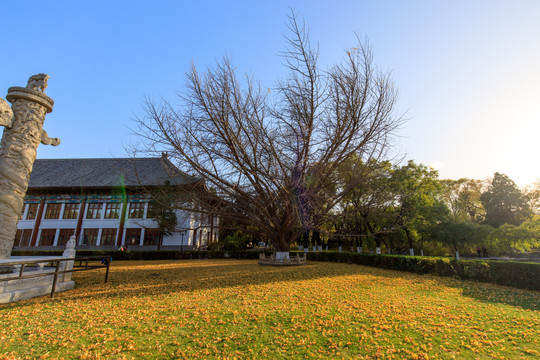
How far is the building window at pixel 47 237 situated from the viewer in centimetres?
2905

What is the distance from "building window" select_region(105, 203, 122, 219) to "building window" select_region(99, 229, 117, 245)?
5.44 feet

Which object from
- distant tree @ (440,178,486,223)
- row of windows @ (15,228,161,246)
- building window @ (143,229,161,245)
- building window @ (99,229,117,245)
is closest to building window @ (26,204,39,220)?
row of windows @ (15,228,161,246)

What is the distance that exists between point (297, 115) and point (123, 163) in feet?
100

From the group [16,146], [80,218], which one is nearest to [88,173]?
[80,218]

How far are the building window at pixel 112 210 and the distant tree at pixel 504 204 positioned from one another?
5074 cm

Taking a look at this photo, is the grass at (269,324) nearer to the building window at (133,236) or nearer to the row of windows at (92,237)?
the row of windows at (92,237)

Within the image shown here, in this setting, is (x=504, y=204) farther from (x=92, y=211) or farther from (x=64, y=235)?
(x=64, y=235)

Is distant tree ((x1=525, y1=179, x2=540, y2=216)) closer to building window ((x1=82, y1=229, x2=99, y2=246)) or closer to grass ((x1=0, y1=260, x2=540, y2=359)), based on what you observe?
grass ((x1=0, y1=260, x2=540, y2=359))

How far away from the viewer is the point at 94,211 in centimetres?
2984

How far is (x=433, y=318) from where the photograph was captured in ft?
16.8

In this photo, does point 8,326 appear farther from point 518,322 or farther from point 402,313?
point 518,322

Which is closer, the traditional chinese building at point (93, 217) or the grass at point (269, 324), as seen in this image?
the grass at point (269, 324)

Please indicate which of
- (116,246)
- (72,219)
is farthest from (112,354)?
(72,219)

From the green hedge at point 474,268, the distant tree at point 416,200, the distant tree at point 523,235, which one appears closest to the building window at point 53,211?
the green hedge at point 474,268
